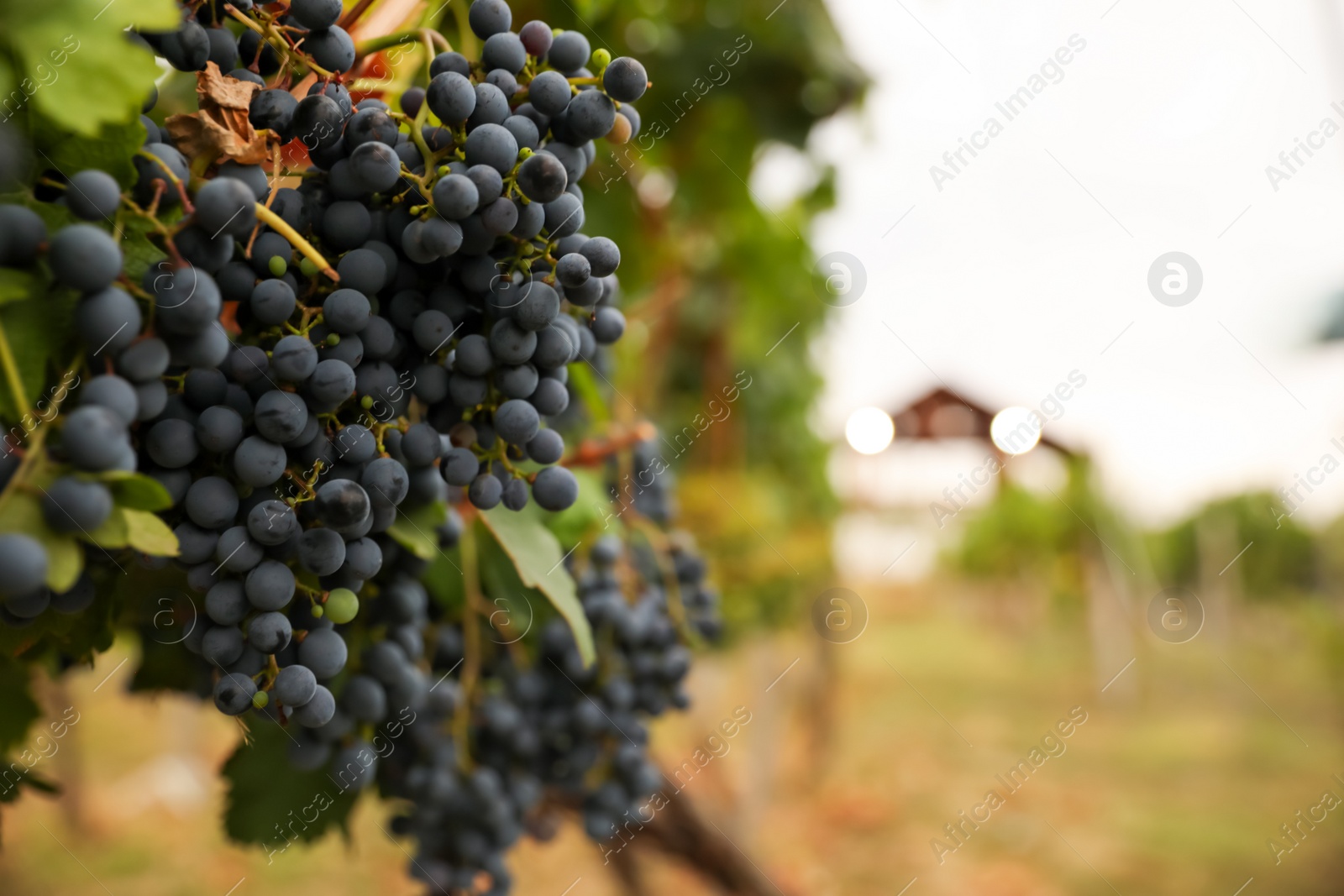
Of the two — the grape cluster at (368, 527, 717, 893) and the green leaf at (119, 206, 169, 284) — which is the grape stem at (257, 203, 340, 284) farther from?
the grape cluster at (368, 527, 717, 893)

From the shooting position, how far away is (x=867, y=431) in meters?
4.50

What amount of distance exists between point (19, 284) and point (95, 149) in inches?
2.4

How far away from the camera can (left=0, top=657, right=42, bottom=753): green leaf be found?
1.80 feet

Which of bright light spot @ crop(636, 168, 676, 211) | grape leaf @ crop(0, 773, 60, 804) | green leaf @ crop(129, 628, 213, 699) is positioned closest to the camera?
grape leaf @ crop(0, 773, 60, 804)

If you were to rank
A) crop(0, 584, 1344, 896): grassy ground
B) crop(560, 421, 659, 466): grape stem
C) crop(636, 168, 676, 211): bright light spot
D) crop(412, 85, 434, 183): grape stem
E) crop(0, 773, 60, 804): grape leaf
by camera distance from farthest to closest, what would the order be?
crop(0, 584, 1344, 896): grassy ground < crop(636, 168, 676, 211): bright light spot < crop(560, 421, 659, 466): grape stem < crop(0, 773, 60, 804): grape leaf < crop(412, 85, 434, 183): grape stem

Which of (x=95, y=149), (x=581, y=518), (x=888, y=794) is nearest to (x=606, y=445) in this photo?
(x=581, y=518)

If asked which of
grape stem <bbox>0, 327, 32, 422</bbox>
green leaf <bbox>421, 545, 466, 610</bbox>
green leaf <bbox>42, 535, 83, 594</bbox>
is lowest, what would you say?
green leaf <bbox>421, 545, 466, 610</bbox>

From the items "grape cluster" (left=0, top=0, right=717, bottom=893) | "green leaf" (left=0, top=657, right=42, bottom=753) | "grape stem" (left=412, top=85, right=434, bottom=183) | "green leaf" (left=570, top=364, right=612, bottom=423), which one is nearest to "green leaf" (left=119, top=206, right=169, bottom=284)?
"grape cluster" (left=0, top=0, right=717, bottom=893)

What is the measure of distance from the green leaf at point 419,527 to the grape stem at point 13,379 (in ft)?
0.49

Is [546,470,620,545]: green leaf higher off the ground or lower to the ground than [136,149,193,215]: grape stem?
lower

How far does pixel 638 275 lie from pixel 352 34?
2.53ft

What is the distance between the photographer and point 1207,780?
526cm

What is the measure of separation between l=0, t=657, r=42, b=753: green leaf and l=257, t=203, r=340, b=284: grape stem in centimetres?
39

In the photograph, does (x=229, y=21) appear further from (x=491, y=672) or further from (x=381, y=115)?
(x=491, y=672)
